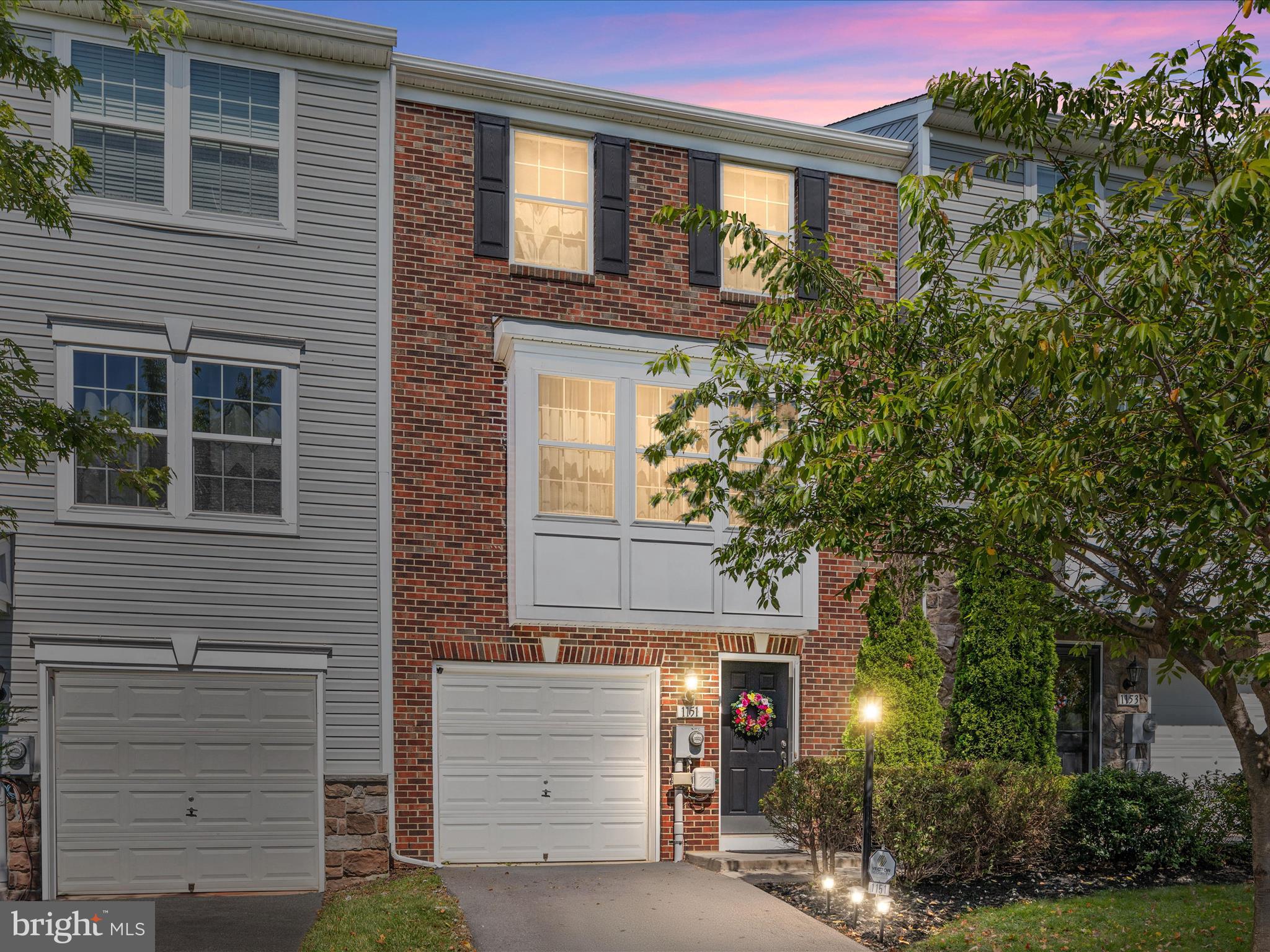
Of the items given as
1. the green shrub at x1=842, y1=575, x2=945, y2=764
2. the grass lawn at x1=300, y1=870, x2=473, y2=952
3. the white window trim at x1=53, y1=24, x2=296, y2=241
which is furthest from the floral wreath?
the white window trim at x1=53, y1=24, x2=296, y2=241

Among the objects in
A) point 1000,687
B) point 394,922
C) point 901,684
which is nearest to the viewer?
point 394,922

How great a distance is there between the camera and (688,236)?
46.7 ft

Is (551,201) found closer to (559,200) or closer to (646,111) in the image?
(559,200)

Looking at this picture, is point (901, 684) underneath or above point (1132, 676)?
above

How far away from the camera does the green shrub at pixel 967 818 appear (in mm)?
11586

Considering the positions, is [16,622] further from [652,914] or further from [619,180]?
[619,180]

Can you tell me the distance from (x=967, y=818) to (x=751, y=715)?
304cm

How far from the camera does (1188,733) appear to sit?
1691 cm

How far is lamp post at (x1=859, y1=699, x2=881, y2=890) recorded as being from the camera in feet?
34.7

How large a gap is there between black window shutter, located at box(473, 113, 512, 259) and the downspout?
3.06 feet

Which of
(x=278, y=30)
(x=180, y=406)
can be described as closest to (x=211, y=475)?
(x=180, y=406)

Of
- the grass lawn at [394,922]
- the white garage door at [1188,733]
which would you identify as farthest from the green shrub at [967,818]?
the white garage door at [1188,733]

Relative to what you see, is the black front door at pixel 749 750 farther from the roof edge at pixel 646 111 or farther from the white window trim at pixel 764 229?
the roof edge at pixel 646 111

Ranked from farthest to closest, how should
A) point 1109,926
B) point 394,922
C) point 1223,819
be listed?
point 1223,819
point 1109,926
point 394,922
